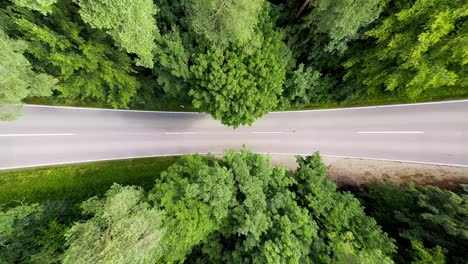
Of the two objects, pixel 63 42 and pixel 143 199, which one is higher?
pixel 63 42

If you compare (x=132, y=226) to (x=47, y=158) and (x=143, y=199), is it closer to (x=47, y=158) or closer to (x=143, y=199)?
(x=143, y=199)

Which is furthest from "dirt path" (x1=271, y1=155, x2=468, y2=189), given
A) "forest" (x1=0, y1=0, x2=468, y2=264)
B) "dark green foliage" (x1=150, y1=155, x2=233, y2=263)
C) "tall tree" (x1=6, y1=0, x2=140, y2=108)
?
"tall tree" (x1=6, y1=0, x2=140, y2=108)

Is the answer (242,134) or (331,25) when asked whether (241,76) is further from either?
(242,134)

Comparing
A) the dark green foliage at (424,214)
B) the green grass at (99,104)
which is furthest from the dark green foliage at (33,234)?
the dark green foliage at (424,214)

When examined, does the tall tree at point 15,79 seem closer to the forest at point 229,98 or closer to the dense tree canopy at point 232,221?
the forest at point 229,98

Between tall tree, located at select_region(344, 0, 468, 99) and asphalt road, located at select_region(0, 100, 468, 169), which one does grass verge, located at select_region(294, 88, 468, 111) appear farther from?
tall tree, located at select_region(344, 0, 468, 99)

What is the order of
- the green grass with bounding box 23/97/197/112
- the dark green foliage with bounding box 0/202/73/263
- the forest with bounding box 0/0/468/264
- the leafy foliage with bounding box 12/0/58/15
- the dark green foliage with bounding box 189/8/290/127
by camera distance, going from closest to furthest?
1. the leafy foliage with bounding box 12/0/58/15
2. the forest with bounding box 0/0/468/264
3. the dark green foliage with bounding box 0/202/73/263
4. the dark green foliage with bounding box 189/8/290/127
5. the green grass with bounding box 23/97/197/112

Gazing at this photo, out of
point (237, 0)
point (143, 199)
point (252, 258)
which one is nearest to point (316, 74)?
point (237, 0)
